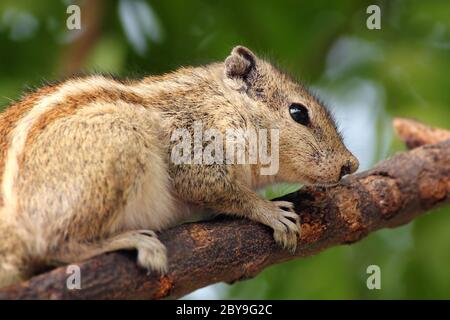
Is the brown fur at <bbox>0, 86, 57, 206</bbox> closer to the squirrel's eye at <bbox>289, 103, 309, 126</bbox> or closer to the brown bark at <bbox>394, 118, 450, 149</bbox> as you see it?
the squirrel's eye at <bbox>289, 103, 309, 126</bbox>

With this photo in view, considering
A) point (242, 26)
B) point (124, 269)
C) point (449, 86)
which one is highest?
point (242, 26)

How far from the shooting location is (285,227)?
4.08m

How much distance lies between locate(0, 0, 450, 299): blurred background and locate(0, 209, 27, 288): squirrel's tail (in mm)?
1851

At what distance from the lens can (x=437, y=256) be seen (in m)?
5.12

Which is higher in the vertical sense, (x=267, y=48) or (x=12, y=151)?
(x=267, y=48)

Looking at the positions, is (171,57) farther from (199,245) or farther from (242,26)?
(199,245)

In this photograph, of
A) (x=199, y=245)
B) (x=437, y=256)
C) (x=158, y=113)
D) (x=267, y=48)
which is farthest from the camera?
(x=267, y=48)

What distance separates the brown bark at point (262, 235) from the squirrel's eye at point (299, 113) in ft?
1.51

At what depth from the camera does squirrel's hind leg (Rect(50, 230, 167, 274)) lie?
11.7ft

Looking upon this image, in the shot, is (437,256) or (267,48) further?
(267,48)

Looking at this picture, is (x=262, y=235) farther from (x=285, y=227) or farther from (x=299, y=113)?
(x=299, y=113)

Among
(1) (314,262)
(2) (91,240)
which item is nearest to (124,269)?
(2) (91,240)

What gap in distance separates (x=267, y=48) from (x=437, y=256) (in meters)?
2.06

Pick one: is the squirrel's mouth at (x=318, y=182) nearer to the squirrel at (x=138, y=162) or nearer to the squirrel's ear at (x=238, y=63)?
the squirrel at (x=138, y=162)
